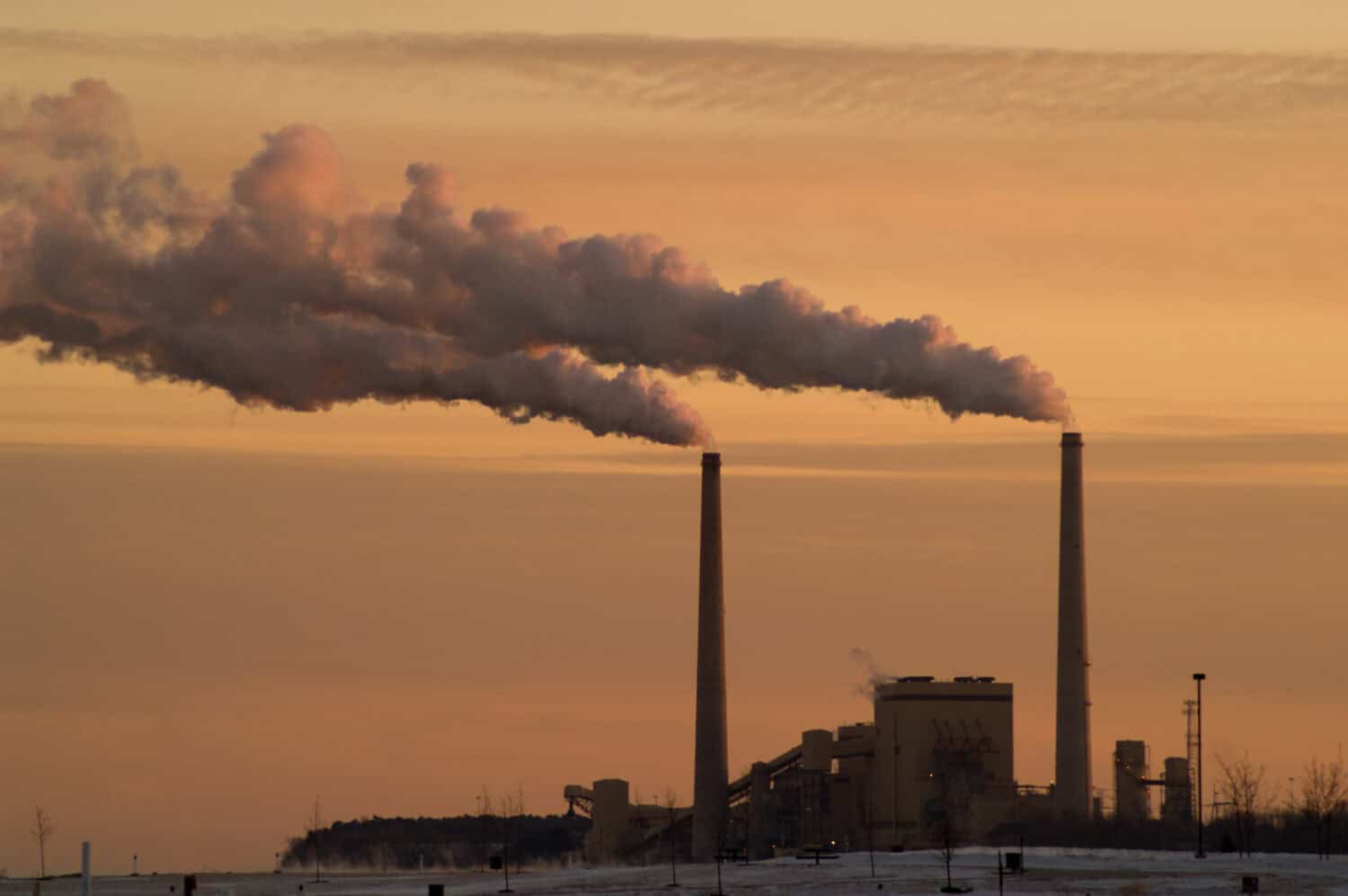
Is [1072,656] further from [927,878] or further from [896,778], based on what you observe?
[927,878]

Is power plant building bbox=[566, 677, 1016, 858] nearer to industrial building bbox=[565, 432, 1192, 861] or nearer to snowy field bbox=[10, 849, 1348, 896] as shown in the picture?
industrial building bbox=[565, 432, 1192, 861]

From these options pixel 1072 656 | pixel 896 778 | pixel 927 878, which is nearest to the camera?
pixel 927 878

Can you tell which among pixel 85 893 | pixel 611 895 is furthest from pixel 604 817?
pixel 85 893

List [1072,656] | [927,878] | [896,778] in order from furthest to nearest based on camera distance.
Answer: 1. [896,778]
2. [1072,656]
3. [927,878]

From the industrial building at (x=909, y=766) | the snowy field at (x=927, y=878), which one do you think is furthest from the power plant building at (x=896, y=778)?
the snowy field at (x=927, y=878)

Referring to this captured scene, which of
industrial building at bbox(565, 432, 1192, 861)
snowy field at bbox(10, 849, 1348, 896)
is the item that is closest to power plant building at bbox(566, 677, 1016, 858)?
industrial building at bbox(565, 432, 1192, 861)

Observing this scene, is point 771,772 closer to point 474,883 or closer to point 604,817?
point 604,817

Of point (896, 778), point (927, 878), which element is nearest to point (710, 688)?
point (896, 778)
